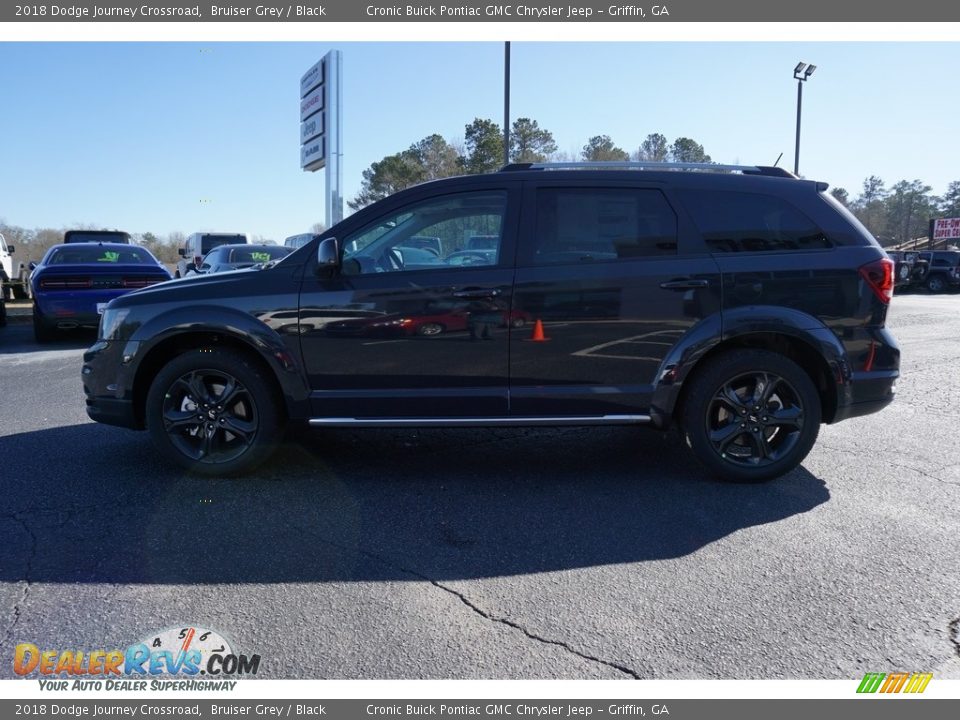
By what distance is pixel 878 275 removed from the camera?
431cm

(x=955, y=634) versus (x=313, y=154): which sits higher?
(x=313, y=154)

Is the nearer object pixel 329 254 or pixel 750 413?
pixel 329 254

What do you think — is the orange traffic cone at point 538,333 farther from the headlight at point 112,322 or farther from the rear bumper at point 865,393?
the headlight at point 112,322

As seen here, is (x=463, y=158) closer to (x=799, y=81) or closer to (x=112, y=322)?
(x=799, y=81)

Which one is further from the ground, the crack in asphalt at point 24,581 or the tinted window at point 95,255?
the tinted window at point 95,255

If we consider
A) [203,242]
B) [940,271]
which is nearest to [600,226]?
[203,242]

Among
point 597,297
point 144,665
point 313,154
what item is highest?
point 313,154

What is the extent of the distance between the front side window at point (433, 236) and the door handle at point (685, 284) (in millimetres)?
1054

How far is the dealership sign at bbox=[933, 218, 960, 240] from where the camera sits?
1839 inches

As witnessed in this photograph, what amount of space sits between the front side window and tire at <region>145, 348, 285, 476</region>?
3.17 ft

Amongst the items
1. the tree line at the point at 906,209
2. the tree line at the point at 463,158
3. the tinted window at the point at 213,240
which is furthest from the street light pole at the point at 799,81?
the tree line at the point at 906,209

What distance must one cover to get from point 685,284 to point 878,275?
3.93 feet

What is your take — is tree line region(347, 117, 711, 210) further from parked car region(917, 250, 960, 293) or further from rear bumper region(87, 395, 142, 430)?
rear bumper region(87, 395, 142, 430)

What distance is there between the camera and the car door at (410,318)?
426 cm
